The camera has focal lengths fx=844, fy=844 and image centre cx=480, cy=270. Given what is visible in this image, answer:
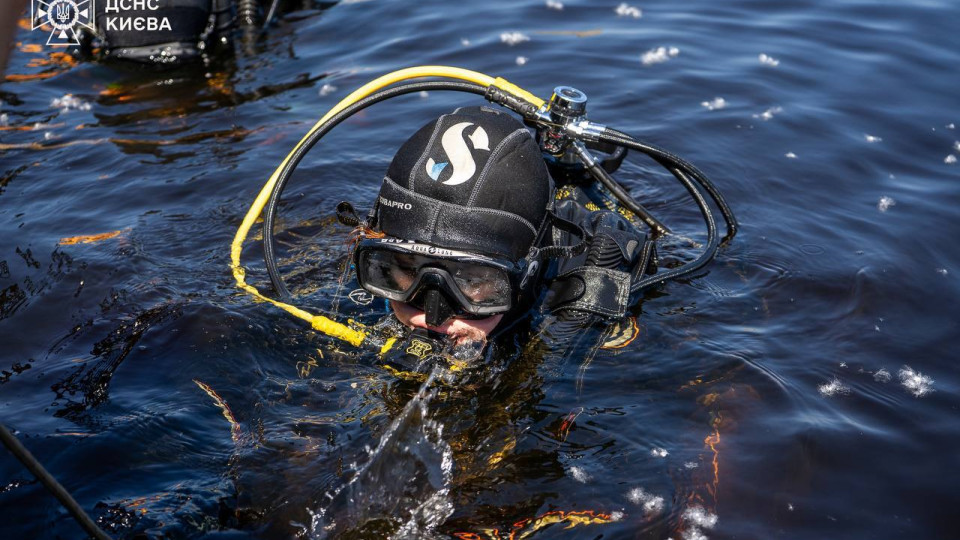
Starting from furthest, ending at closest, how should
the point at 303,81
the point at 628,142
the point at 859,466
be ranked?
the point at 303,81 < the point at 628,142 < the point at 859,466

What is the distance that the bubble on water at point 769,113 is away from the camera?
6547mm

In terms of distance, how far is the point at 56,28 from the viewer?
8305 mm

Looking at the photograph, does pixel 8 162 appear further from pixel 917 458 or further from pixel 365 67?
pixel 917 458

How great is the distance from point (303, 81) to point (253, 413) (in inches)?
185

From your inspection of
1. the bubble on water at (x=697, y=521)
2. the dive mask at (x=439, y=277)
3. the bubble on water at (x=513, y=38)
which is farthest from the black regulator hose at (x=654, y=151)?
the bubble on water at (x=513, y=38)

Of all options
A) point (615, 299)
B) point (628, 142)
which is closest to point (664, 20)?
point (628, 142)

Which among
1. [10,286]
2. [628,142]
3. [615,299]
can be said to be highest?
[628,142]

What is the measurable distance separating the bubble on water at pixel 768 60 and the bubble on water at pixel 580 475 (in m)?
5.39

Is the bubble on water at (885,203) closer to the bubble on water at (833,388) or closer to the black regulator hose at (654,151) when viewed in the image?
the black regulator hose at (654,151)

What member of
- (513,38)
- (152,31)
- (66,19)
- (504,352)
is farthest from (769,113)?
(66,19)

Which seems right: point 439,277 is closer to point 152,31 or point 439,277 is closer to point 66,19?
point 152,31

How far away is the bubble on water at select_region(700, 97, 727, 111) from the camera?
6734 millimetres

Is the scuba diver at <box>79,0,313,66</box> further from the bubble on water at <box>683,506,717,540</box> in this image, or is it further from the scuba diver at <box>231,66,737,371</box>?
the bubble on water at <box>683,506,717,540</box>

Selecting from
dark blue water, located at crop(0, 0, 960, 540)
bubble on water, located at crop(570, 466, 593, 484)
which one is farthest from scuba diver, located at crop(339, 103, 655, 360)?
bubble on water, located at crop(570, 466, 593, 484)
